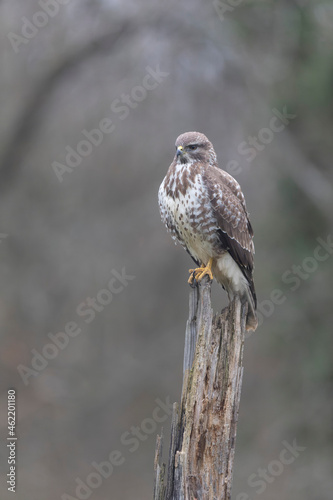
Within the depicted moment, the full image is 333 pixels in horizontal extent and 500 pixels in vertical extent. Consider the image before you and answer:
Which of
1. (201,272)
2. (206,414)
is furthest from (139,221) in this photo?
(206,414)

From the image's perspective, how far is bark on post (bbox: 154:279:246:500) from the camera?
397cm

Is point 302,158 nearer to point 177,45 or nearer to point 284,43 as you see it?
point 284,43

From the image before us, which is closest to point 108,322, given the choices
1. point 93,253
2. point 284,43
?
point 93,253

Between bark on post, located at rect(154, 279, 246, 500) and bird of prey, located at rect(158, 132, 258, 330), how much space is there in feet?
2.87

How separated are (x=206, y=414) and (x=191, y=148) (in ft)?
7.45

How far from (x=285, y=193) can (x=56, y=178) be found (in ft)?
11.3

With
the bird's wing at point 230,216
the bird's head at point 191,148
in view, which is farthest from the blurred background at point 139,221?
the bird's head at point 191,148

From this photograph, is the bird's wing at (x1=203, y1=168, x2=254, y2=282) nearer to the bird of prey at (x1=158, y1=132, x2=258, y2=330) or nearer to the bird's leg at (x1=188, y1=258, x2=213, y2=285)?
the bird of prey at (x1=158, y1=132, x2=258, y2=330)

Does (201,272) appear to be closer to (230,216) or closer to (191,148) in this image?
(230,216)

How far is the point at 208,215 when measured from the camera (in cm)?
527

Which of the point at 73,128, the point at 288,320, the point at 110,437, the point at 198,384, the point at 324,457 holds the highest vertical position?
the point at 73,128

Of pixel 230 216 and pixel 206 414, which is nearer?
pixel 206 414

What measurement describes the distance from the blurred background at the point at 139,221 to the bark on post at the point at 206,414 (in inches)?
203

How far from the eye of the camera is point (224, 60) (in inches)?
368
